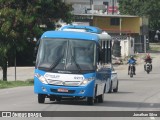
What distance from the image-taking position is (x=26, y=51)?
150 feet

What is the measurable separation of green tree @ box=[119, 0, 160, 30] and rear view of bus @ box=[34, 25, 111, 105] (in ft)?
299

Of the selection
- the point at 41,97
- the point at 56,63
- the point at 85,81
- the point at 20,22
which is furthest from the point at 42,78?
the point at 20,22

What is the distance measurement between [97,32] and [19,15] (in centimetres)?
1709

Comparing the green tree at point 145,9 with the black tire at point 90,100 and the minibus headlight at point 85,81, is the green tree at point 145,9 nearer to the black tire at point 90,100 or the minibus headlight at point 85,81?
the black tire at point 90,100

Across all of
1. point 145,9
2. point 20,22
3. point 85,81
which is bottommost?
point 85,81

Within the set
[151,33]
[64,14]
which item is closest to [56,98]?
[64,14]

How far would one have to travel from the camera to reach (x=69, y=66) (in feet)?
75.7

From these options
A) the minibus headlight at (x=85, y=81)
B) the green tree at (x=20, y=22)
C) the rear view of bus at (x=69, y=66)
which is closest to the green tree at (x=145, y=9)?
the green tree at (x=20, y=22)

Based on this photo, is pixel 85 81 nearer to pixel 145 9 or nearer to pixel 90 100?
→ pixel 90 100

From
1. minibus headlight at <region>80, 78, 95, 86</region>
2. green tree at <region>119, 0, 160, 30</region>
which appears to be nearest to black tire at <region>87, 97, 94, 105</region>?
minibus headlight at <region>80, 78, 95, 86</region>

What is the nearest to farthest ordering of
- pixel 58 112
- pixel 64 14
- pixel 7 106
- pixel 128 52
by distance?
pixel 58 112, pixel 7 106, pixel 64 14, pixel 128 52

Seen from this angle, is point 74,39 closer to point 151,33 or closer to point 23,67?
point 23,67

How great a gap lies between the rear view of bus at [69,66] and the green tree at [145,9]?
91.0 metres

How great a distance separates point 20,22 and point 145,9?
73.7 metres
